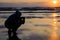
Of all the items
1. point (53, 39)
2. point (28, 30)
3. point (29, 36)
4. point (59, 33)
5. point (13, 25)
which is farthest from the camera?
point (28, 30)

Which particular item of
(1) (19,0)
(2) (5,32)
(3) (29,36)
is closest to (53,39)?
(3) (29,36)

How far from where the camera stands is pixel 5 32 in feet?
46.3

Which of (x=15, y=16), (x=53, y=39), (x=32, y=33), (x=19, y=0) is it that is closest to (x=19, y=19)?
(x=15, y=16)

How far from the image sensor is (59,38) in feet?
40.5

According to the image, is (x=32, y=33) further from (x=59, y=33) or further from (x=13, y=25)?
(x=13, y=25)

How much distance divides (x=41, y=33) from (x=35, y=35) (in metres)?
0.73

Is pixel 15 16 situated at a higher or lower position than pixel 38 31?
higher

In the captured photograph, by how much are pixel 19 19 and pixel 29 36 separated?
2.28m

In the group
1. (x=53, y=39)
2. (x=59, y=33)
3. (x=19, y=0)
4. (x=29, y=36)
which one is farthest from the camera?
(x=19, y=0)

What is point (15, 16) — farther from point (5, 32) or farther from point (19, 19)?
point (5, 32)

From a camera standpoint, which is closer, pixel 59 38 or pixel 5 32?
pixel 59 38

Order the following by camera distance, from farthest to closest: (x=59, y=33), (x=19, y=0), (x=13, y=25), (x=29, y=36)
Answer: (x=19, y=0)
(x=59, y=33)
(x=29, y=36)
(x=13, y=25)

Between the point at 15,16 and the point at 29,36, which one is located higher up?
the point at 15,16

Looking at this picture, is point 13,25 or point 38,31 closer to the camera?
point 13,25
